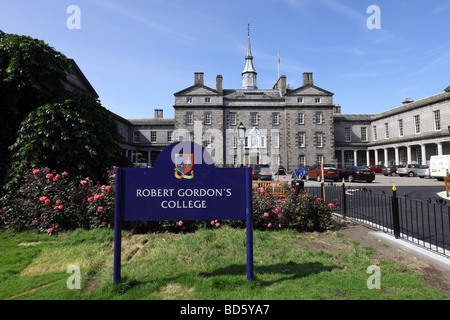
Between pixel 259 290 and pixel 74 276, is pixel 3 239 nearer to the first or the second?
pixel 74 276

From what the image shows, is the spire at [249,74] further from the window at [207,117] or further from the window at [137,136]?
the window at [137,136]

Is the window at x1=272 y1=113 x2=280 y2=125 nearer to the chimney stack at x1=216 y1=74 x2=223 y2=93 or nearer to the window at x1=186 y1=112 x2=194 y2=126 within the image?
the chimney stack at x1=216 y1=74 x2=223 y2=93

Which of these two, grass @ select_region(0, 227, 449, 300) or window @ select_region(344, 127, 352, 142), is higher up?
window @ select_region(344, 127, 352, 142)

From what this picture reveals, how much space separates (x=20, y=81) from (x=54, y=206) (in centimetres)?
474

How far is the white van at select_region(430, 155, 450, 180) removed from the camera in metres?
20.3

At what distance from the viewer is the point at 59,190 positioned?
21.1 ft

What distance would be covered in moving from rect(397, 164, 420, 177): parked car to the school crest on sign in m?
32.9

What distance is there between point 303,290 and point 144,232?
417 cm

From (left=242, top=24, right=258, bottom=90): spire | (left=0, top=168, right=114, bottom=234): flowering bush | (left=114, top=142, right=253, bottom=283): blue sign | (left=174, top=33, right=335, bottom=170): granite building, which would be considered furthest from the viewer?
(left=242, top=24, right=258, bottom=90): spire

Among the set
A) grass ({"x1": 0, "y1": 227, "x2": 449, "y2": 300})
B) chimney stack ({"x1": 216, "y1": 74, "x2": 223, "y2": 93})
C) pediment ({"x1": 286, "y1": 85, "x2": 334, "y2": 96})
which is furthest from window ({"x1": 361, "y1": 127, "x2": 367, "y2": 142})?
grass ({"x1": 0, "y1": 227, "x2": 449, "y2": 300})

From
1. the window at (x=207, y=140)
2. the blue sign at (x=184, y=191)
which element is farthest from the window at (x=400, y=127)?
the blue sign at (x=184, y=191)

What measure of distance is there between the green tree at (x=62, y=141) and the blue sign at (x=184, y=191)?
14.7 feet

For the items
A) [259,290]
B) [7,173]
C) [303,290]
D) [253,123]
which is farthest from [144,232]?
[253,123]

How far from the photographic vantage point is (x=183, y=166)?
3617mm
